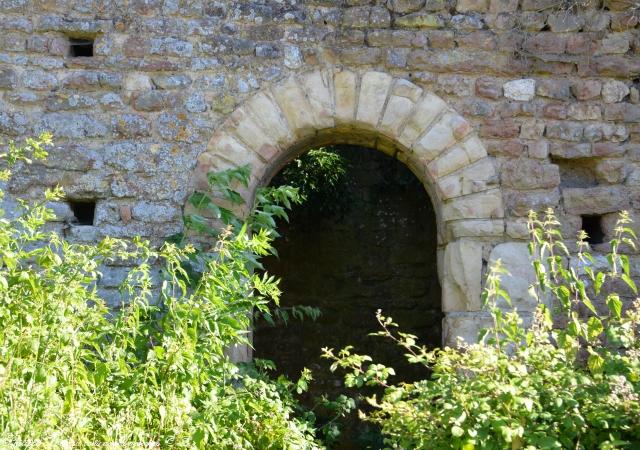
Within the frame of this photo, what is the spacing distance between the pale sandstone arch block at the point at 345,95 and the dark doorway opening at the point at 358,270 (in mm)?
2685

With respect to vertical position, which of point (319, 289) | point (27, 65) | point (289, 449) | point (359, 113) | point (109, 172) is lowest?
point (289, 449)

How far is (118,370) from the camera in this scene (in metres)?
3.18

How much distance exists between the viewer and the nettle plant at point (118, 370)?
279 cm

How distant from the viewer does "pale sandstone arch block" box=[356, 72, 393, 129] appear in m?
4.55

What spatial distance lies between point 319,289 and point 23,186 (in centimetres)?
337

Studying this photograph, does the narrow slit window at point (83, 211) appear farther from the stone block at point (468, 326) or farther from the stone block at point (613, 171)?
the stone block at point (613, 171)

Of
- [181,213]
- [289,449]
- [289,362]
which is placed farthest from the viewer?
[289,362]

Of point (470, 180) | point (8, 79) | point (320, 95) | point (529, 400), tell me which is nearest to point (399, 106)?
point (320, 95)

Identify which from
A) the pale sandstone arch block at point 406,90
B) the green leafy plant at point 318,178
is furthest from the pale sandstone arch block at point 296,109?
the green leafy plant at point 318,178

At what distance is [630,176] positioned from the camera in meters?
4.65

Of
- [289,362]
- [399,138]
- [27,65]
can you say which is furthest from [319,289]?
[27,65]

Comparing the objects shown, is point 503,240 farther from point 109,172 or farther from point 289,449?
point 109,172

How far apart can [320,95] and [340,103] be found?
12cm

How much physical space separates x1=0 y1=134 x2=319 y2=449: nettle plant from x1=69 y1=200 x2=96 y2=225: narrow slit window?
3.39ft
